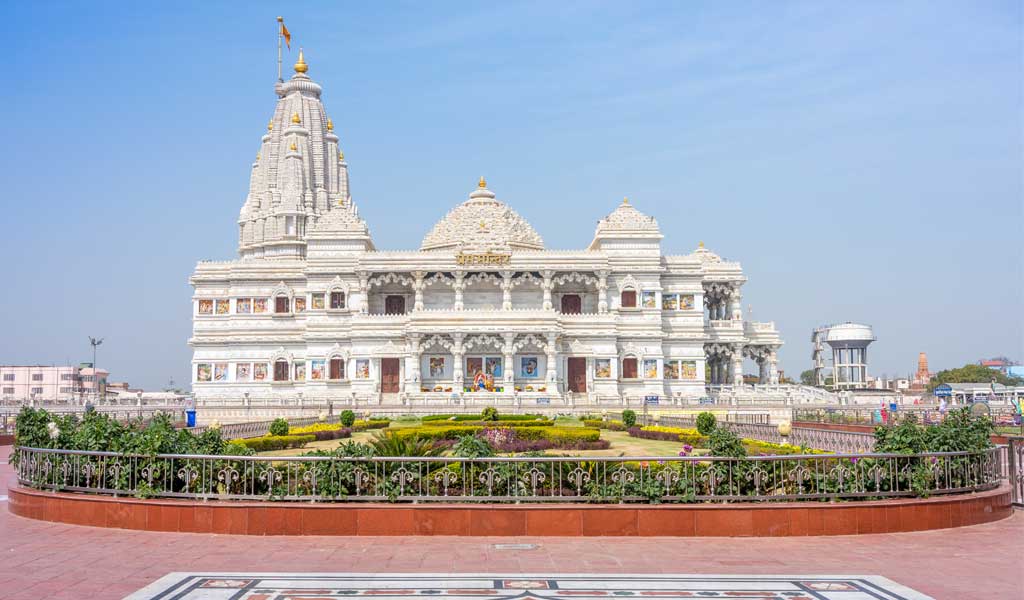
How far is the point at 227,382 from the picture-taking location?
62812 millimetres

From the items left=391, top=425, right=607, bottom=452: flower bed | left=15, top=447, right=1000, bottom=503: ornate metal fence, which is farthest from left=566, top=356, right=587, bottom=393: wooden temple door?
left=15, top=447, right=1000, bottom=503: ornate metal fence

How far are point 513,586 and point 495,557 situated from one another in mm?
1671

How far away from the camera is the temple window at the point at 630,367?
200 ft

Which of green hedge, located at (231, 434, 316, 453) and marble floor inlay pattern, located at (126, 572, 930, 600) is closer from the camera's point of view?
marble floor inlay pattern, located at (126, 572, 930, 600)

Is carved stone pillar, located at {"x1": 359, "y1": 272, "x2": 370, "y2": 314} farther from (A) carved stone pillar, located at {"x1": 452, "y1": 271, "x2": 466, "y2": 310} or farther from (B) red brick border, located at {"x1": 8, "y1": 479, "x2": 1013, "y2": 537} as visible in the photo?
(B) red brick border, located at {"x1": 8, "y1": 479, "x2": 1013, "y2": 537}

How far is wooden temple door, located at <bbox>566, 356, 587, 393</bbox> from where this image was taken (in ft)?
196

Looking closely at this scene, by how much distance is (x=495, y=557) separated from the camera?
38.6ft

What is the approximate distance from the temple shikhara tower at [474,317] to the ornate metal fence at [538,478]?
40517 millimetres

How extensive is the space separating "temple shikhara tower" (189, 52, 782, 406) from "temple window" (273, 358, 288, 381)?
0.32ft

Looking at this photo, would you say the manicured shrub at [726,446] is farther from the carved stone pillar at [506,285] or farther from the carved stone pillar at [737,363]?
the carved stone pillar at [737,363]

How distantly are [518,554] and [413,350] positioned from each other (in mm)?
45849

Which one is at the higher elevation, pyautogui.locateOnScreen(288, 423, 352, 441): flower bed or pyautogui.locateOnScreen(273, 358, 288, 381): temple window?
pyautogui.locateOnScreen(273, 358, 288, 381): temple window

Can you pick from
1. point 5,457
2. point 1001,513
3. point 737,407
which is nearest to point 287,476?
point 1001,513

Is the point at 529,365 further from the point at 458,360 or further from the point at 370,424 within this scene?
the point at 370,424
